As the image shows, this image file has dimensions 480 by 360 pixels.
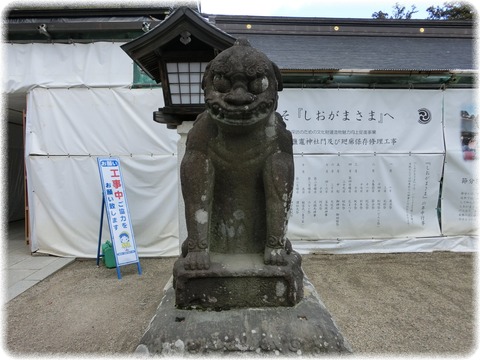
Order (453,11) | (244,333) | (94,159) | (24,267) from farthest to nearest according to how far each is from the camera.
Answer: (453,11)
(94,159)
(24,267)
(244,333)

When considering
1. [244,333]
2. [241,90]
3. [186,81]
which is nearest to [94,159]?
[186,81]

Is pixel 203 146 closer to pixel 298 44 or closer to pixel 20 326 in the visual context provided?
pixel 20 326

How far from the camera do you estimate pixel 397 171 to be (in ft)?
15.5

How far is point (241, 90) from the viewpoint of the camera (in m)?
1.41

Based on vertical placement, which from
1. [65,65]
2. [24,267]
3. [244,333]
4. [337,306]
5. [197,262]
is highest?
[65,65]

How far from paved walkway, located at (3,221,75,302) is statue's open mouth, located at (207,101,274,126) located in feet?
11.6

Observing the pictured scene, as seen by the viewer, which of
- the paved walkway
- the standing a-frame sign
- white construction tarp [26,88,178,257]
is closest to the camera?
the paved walkway

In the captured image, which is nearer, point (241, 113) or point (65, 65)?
point (241, 113)

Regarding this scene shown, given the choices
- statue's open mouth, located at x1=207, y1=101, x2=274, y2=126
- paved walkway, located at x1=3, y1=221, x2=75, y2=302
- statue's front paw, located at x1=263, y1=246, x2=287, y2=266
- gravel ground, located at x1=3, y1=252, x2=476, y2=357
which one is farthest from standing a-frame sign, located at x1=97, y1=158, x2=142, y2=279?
statue's open mouth, located at x1=207, y1=101, x2=274, y2=126

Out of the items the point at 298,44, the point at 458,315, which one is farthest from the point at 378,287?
the point at 298,44

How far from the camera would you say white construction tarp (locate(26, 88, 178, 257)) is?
460cm

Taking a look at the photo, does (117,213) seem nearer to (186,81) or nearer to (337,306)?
(186,81)

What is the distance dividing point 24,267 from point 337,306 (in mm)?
4275

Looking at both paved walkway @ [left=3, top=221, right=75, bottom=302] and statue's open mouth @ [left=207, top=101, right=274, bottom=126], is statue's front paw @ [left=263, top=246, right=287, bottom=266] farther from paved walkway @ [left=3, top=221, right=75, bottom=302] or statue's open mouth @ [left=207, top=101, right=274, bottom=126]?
paved walkway @ [left=3, top=221, right=75, bottom=302]
